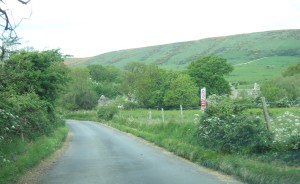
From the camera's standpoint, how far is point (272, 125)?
15188mm

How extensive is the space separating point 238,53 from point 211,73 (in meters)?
66.1

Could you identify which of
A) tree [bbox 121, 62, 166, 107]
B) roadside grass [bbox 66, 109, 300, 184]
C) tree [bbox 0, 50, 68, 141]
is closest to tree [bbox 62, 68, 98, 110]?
tree [bbox 121, 62, 166, 107]

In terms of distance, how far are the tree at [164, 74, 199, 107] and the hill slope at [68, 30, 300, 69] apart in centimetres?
5398

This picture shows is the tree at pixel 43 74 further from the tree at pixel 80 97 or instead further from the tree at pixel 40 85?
the tree at pixel 80 97

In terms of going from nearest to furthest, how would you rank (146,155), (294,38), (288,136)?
(288,136) → (146,155) → (294,38)

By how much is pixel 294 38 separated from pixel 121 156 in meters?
145

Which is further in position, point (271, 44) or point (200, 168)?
point (271, 44)

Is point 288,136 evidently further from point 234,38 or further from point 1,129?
point 234,38

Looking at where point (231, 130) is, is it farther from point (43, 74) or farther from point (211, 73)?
point (211, 73)

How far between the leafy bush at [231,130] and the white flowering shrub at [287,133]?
0.37 meters

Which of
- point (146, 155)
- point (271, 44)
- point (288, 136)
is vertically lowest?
point (146, 155)

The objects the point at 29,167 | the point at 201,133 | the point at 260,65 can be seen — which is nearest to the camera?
the point at 29,167

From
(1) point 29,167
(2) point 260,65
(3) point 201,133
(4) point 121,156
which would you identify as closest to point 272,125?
(3) point 201,133

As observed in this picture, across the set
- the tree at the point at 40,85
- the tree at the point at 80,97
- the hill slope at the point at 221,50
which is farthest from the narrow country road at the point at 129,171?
the hill slope at the point at 221,50
